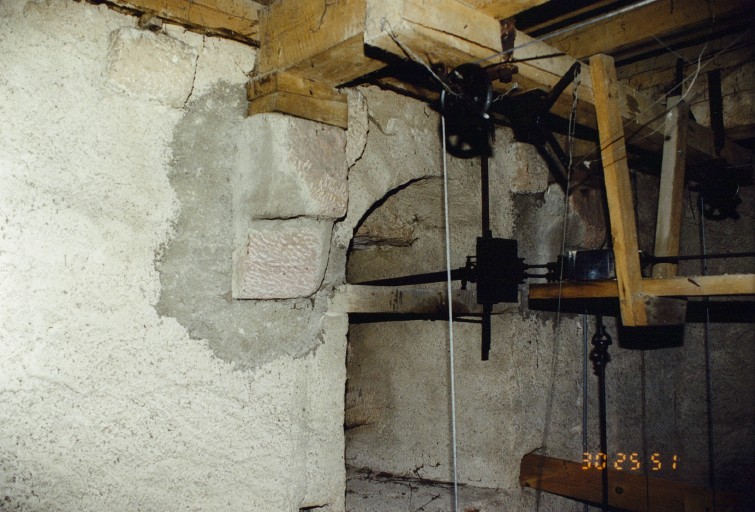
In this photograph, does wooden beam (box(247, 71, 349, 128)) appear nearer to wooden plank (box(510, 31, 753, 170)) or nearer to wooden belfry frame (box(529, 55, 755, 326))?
wooden plank (box(510, 31, 753, 170))

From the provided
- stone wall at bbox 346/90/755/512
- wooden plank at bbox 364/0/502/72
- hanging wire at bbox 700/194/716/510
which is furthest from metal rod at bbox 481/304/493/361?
hanging wire at bbox 700/194/716/510

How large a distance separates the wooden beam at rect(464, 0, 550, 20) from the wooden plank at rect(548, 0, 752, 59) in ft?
3.38

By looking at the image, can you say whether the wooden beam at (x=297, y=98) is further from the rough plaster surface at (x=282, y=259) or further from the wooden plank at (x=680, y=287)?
the wooden plank at (x=680, y=287)

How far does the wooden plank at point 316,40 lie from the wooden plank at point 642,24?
1277 millimetres

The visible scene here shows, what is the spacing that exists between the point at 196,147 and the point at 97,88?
31 cm

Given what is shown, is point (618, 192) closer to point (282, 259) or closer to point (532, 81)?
point (532, 81)

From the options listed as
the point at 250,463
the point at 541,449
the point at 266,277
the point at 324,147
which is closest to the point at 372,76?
the point at 324,147

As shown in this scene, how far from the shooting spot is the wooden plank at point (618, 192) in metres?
2.04

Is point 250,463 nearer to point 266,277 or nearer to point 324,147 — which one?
point 266,277

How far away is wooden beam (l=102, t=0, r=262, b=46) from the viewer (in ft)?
5.13

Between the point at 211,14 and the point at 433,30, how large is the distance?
740 mm

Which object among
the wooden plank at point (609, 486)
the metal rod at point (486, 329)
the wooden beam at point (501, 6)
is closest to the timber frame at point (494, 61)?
the wooden beam at point (501, 6)

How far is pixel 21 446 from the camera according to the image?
4.49 feet

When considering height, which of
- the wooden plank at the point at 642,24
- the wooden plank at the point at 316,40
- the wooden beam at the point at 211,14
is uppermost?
the wooden plank at the point at 642,24
